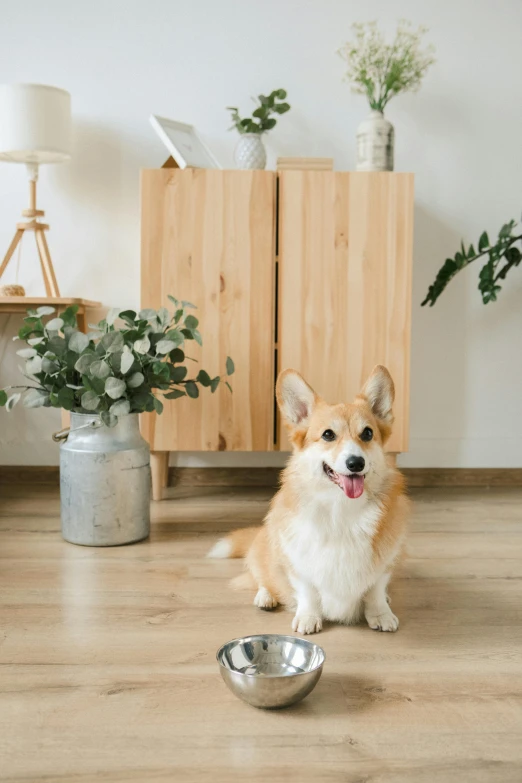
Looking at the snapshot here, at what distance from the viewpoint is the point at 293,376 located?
1.77 meters

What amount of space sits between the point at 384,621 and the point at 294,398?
56 centimetres

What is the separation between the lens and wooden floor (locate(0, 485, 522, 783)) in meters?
1.15

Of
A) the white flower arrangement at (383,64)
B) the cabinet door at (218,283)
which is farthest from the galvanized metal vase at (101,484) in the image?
the white flower arrangement at (383,64)

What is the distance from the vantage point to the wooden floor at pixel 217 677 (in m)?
1.15

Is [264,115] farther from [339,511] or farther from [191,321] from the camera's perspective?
[339,511]

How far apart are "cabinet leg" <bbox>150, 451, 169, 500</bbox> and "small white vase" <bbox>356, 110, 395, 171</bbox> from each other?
1395 millimetres

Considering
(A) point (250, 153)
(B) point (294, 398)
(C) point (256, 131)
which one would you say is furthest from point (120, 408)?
(C) point (256, 131)

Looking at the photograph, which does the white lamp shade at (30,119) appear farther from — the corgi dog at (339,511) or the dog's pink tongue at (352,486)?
the dog's pink tongue at (352,486)

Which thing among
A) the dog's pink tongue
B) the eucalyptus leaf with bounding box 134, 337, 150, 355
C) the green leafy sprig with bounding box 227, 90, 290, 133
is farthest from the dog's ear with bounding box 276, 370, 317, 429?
the green leafy sprig with bounding box 227, 90, 290, 133

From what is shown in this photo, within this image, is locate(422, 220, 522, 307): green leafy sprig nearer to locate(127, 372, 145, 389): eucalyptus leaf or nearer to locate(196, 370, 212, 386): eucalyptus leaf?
locate(196, 370, 212, 386): eucalyptus leaf

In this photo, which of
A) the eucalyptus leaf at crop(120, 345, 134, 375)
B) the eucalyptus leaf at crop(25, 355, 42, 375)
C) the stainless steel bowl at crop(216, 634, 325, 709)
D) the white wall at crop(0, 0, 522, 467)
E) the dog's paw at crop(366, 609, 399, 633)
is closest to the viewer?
the stainless steel bowl at crop(216, 634, 325, 709)

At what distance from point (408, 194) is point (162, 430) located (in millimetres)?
1307

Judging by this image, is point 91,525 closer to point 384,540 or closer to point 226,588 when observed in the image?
point 226,588

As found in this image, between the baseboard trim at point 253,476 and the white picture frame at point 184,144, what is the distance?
1.33 metres
